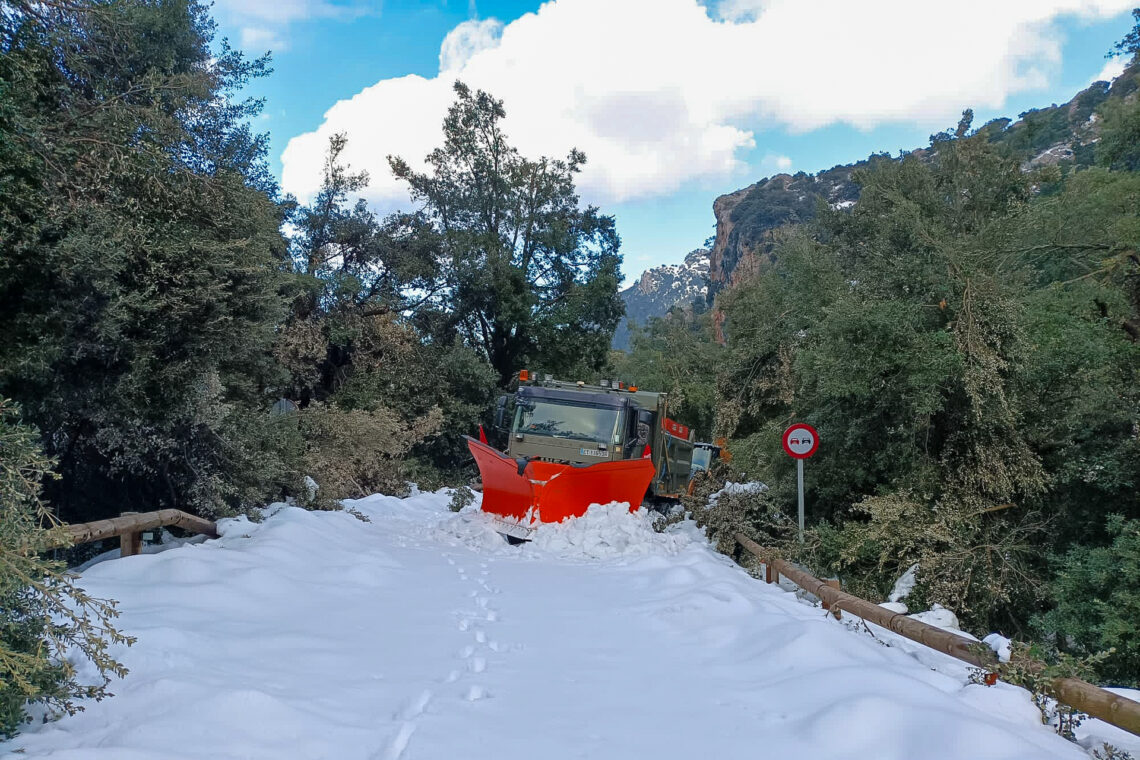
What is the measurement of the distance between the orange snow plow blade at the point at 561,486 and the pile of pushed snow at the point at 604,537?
20 cm

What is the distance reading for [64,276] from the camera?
26.8 feet

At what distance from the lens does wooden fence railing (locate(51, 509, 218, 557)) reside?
671 centimetres

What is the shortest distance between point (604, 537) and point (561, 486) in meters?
1.09

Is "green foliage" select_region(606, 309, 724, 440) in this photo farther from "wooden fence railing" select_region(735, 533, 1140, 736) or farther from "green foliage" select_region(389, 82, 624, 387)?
"wooden fence railing" select_region(735, 533, 1140, 736)

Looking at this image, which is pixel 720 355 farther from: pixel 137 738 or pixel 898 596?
pixel 137 738

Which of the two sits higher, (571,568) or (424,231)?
(424,231)

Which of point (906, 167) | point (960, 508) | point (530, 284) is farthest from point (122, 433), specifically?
point (906, 167)

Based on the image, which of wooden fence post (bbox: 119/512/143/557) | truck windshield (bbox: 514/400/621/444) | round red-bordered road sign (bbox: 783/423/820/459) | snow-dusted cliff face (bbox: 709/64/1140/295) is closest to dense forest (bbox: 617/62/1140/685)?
round red-bordered road sign (bbox: 783/423/820/459)

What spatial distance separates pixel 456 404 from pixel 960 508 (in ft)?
58.2

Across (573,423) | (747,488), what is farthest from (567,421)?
(747,488)

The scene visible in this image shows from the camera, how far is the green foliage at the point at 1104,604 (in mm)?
7395

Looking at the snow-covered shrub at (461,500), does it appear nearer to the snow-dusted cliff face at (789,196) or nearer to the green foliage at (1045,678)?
the green foliage at (1045,678)

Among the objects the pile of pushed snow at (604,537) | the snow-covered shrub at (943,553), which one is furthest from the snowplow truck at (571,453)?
the snow-covered shrub at (943,553)

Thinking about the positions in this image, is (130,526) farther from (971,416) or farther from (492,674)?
(971,416)
